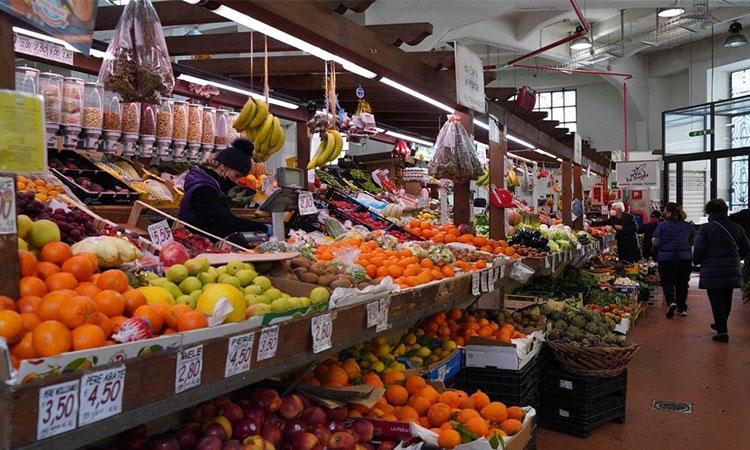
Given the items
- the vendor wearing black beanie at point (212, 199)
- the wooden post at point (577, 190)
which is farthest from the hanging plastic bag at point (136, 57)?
the wooden post at point (577, 190)

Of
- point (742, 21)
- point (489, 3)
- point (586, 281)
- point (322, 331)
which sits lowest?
point (586, 281)

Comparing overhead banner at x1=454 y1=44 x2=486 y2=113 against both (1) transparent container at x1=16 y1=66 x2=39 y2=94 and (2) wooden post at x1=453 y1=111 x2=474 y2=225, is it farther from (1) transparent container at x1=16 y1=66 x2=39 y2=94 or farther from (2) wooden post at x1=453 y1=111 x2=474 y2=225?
(1) transparent container at x1=16 y1=66 x2=39 y2=94

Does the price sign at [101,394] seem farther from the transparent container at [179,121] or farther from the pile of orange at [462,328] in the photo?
the transparent container at [179,121]

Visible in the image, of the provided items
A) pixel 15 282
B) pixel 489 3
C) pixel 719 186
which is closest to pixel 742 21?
pixel 719 186

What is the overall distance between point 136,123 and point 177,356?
3771 mm

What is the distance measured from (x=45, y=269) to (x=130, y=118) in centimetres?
334

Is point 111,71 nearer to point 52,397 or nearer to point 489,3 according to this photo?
point 52,397

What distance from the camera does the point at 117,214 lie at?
4.78 metres

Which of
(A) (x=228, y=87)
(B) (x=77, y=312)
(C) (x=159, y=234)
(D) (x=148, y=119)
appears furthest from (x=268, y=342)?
(A) (x=228, y=87)

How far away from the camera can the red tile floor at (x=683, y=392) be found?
173 inches

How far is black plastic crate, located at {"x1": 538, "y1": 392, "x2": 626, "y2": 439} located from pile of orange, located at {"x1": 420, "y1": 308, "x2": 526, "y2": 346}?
651mm

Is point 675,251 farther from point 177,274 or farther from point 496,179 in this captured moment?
point 177,274

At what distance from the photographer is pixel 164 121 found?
5211mm

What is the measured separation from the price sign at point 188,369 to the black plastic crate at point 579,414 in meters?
3.44
